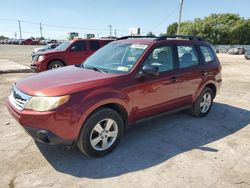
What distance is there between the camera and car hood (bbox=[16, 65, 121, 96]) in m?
3.31

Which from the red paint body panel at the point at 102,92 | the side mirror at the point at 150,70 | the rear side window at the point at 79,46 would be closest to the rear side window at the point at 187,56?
the red paint body panel at the point at 102,92

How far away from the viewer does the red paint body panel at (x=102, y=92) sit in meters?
3.22

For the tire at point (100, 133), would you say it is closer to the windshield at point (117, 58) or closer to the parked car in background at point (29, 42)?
the windshield at point (117, 58)

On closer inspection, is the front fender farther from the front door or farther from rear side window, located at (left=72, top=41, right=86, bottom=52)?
rear side window, located at (left=72, top=41, right=86, bottom=52)

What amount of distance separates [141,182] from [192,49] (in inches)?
126

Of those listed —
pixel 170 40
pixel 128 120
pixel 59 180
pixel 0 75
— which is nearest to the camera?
pixel 59 180

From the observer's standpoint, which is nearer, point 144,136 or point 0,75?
point 144,136

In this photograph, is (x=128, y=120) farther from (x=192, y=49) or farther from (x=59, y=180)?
(x=192, y=49)

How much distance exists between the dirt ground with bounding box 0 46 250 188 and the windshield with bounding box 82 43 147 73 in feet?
4.22

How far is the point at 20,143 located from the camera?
4188 millimetres

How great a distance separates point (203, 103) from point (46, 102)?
376 centimetres

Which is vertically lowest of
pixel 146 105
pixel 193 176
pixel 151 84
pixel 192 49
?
pixel 193 176

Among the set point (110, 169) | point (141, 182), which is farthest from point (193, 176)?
point (110, 169)

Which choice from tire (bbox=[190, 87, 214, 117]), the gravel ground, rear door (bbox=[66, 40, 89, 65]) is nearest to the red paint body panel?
tire (bbox=[190, 87, 214, 117])
